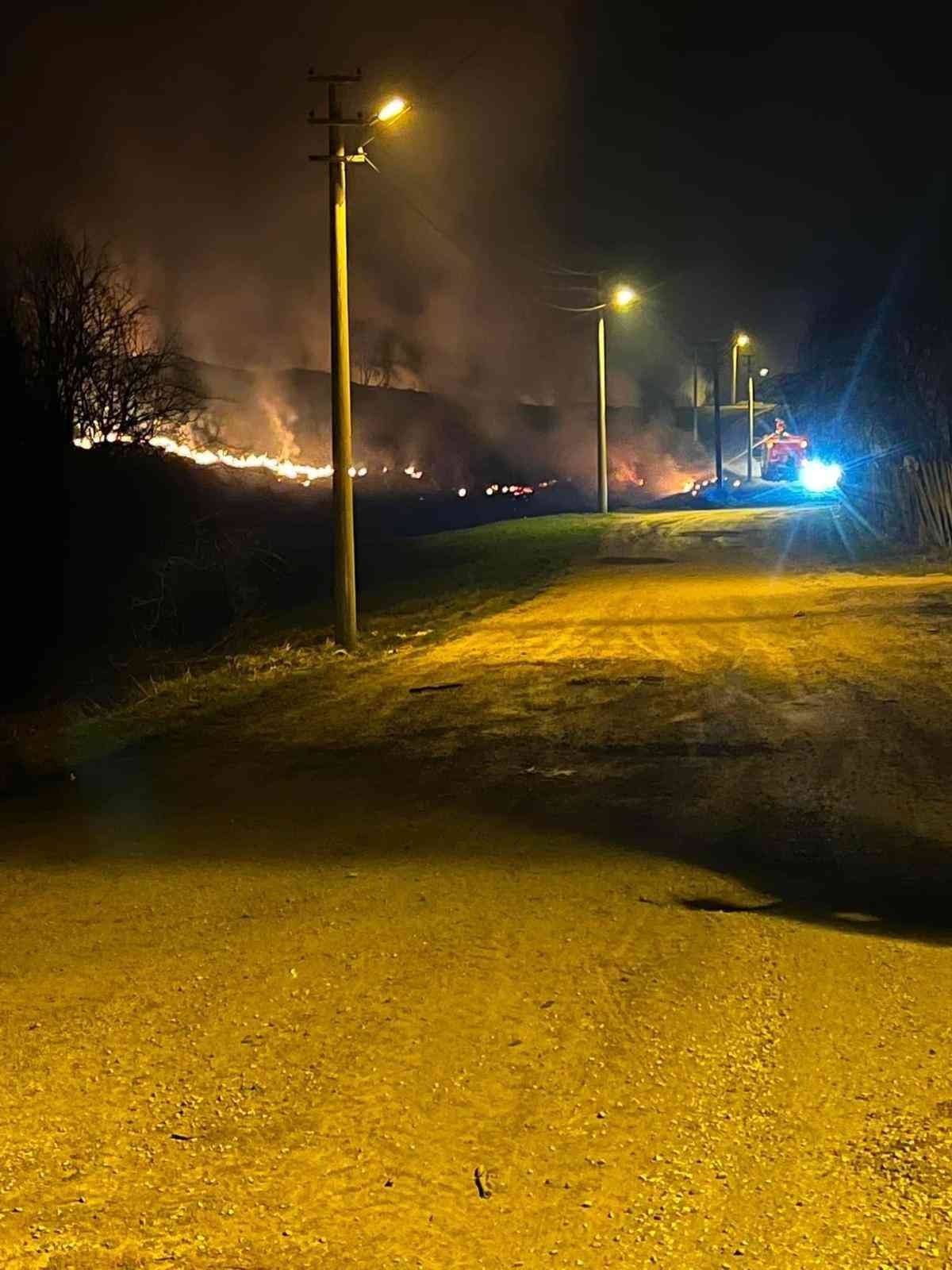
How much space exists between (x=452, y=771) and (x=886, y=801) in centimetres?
333

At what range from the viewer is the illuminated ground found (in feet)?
12.6

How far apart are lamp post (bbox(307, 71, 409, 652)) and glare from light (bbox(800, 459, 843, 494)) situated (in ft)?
98.8

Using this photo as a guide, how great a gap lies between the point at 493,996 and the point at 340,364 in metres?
12.3

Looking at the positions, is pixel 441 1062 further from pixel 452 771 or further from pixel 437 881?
pixel 452 771

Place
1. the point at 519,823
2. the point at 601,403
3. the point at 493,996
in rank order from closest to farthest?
the point at 493,996
the point at 519,823
the point at 601,403

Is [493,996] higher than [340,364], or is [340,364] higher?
[340,364]

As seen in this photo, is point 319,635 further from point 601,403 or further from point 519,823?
point 601,403

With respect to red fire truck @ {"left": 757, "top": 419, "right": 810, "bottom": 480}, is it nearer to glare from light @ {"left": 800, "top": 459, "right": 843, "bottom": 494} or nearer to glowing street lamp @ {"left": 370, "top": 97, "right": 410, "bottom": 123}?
glare from light @ {"left": 800, "top": 459, "right": 843, "bottom": 494}

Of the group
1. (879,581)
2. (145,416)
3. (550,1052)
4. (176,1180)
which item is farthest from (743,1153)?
(145,416)

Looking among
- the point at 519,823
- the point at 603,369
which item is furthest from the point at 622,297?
the point at 519,823

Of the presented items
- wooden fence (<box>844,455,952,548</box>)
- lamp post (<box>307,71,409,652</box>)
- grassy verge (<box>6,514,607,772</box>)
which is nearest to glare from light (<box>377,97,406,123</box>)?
lamp post (<box>307,71,409,652</box>)

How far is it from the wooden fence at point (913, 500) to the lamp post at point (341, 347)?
49.2 ft

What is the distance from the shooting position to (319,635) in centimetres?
2045

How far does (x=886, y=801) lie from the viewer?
9.05 meters
